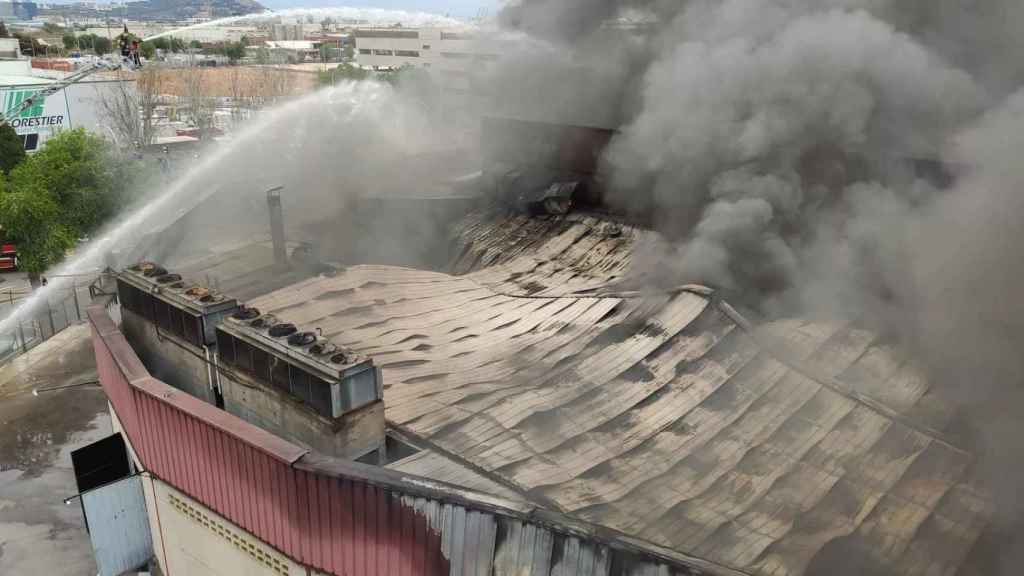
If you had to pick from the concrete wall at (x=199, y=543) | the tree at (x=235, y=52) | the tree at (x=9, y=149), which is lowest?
the concrete wall at (x=199, y=543)

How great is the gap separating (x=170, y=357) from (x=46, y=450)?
23.4ft

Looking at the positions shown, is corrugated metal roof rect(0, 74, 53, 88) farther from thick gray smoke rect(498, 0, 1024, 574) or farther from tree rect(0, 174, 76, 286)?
thick gray smoke rect(498, 0, 1024, 574)

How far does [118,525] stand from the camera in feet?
38.0

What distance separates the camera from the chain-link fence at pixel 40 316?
2269cm

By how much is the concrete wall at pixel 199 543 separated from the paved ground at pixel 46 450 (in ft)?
9.65

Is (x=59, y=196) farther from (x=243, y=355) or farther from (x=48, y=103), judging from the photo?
(x=48, y=103)

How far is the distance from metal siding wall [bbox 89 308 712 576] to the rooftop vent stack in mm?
5943

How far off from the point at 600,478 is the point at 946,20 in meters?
11.8

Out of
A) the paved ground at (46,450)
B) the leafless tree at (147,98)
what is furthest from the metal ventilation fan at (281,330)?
the leafless tree at (147,98)

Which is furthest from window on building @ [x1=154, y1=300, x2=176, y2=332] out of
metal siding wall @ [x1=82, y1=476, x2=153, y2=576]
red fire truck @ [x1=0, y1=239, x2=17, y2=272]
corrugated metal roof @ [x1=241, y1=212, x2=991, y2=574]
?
red fire truck @ [x1=0, y1=239, x2=17, y2=272]

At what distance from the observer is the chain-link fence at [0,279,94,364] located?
2269 centimetres

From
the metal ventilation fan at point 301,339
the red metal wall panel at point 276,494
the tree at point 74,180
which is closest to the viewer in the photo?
the red metal wall panel at point 276,494

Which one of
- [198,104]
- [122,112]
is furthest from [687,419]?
[198,104]

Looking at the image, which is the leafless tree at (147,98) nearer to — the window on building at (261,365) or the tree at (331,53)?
the window on building at (261,365)
